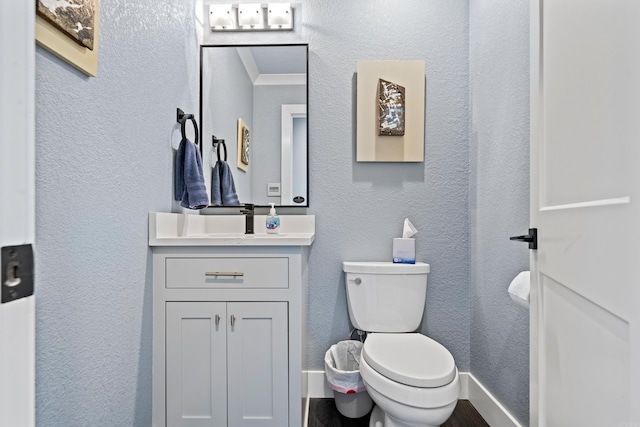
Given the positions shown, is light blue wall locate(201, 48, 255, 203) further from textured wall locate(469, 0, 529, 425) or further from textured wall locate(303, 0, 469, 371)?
textured wall locate(469, 0, 529, 425)

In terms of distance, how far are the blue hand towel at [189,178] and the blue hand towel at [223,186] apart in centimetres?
29

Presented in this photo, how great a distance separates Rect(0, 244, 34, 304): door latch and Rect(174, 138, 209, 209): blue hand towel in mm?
1192

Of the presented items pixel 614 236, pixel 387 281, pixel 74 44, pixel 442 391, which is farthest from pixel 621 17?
pixel 387 281

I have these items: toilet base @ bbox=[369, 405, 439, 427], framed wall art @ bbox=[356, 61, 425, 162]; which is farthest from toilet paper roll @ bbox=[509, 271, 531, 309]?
framed wall art @ bbox=[356, 61, 425, 162]

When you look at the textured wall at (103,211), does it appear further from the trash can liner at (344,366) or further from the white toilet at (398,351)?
the white toilet at (398,351)

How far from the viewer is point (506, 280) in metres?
1.50

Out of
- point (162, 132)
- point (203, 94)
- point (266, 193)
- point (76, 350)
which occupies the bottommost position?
point (76, 350)

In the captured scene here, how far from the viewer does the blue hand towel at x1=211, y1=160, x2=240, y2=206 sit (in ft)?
6.33

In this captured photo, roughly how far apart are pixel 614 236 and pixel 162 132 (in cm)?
150

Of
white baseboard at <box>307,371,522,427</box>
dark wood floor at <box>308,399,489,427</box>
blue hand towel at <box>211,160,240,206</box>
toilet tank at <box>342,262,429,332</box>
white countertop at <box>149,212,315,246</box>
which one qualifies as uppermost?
blue hand towel at <box>211,160,240,206</box>

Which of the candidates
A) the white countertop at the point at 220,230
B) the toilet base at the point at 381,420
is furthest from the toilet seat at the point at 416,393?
the white countertop at the point at 220,230

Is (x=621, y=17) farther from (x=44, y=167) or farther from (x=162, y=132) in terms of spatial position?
(x=162, y=132)

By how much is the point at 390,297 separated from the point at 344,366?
432 mm

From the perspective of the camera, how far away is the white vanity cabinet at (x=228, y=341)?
1.39m
